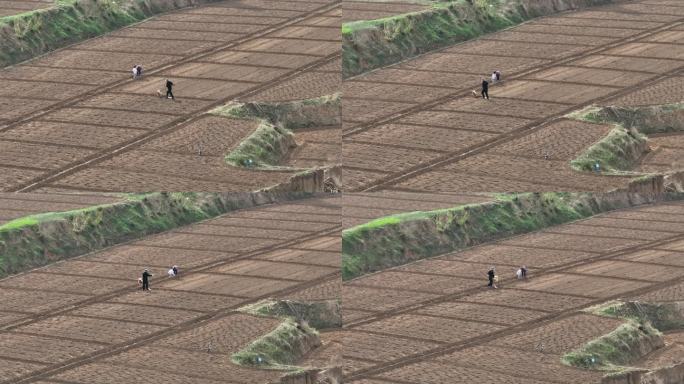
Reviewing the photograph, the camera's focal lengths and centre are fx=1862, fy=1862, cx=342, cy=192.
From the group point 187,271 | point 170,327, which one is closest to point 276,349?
point 170,327

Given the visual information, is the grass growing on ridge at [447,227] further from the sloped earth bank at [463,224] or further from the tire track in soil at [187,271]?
the tire track in soil at [187,271]

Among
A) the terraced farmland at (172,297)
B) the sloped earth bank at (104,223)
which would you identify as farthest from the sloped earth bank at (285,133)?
the terraced farmland at (172,297)

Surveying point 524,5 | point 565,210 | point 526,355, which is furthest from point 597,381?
point 524,5

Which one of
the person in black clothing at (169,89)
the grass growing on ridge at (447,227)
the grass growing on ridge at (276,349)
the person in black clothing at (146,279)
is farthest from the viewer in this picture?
the person in black clothing at (169,89)

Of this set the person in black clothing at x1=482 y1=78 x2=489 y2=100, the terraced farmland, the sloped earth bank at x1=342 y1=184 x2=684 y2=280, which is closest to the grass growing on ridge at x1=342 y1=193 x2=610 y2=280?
the sloped earth bank at x1=342 y1=184 x2=684 y2=280

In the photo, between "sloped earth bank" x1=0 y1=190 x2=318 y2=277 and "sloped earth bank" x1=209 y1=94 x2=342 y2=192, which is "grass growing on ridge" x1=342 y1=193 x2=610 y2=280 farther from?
"sloped earth bank" x1=0 y1=190 x2=318 y2=277
